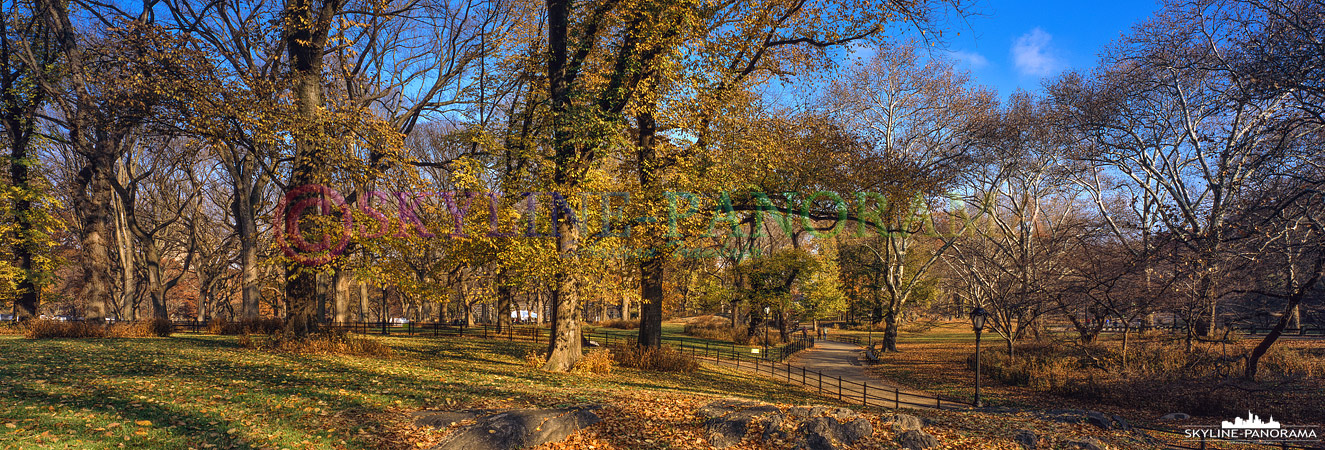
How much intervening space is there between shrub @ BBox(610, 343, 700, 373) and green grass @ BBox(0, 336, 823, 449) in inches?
107

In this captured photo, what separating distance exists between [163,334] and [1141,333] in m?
42.5

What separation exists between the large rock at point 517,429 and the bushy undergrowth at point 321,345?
8.08m

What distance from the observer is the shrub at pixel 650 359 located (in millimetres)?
17047

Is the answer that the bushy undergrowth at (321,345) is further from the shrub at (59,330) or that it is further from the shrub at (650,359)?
the shrub at (650,359)

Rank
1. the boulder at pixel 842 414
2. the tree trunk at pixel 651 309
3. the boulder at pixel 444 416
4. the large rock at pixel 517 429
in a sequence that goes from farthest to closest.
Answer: the tree trunk at pixel 651 309 < the boulder at pixel 842 414 < the boulder at pixel 444 416 < the large rock at pixel 517 429

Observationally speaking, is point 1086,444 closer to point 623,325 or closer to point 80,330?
point 80,330

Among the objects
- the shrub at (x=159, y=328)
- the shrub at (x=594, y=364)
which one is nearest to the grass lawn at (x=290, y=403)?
the shrub at (x=594, y=364)

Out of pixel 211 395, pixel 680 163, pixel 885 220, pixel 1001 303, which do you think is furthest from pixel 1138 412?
pixel 211 395

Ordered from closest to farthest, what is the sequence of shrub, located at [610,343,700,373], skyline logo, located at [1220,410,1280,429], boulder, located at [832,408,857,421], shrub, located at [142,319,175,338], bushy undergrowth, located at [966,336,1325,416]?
boulder, located at [832,408,857,421] < skyline logo, located at [1220,410,1280,429] < bushy undergrowth, located at [966,336,1325,416] < shrub, located at [142,319,175,338] < shrub, located at [610,343,700,373]

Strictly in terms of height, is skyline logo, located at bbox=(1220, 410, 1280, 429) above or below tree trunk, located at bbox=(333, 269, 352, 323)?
below

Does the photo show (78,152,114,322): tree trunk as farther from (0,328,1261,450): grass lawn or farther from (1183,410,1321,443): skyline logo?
(1183,410,1321,443): skyline logo

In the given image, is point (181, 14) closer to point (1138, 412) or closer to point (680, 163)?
point (680, 163)

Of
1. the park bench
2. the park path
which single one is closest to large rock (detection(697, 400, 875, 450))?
the park path

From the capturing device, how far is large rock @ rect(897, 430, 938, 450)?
8045 millimetres
